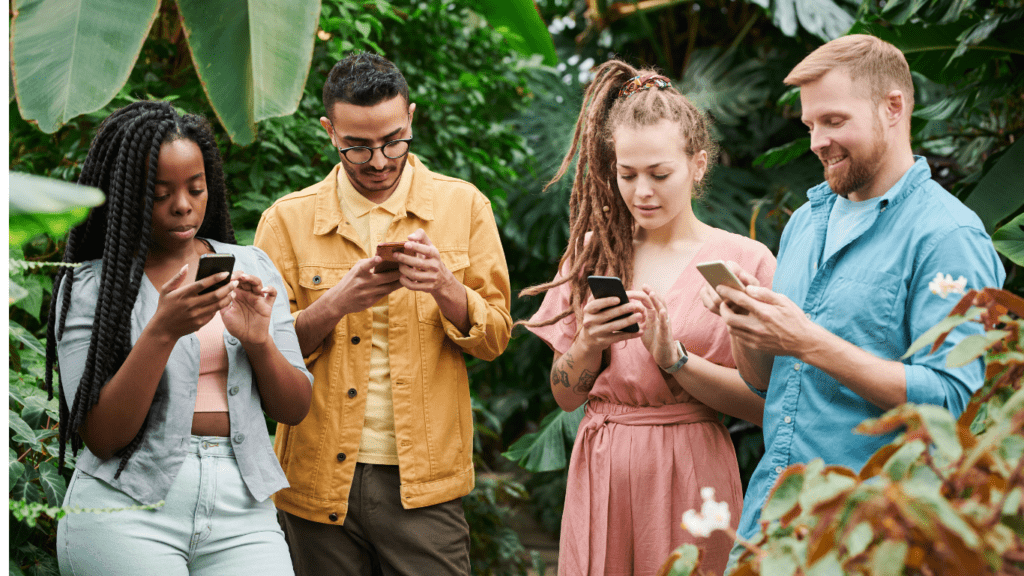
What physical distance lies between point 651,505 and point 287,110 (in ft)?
4.27

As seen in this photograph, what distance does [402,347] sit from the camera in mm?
2322

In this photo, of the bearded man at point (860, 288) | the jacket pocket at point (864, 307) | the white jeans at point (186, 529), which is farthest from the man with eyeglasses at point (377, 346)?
the jacket pocket at point (864, 307)

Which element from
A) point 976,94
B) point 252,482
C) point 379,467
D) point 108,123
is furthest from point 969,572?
point 976,94

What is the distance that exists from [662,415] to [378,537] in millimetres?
840

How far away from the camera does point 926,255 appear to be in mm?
1627

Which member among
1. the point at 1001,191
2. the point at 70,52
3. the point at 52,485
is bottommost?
the point at 52,485

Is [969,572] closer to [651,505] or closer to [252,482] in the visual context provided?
[651,505]

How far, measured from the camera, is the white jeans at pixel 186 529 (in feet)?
5.58

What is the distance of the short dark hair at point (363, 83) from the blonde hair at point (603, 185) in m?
0.52

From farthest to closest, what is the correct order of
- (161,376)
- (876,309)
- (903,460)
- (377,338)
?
(377,338)
(161,376)
(876,309)
(903,460)

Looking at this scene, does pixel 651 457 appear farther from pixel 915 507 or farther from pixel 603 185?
pixel 915 507

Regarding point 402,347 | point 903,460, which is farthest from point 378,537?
point 903,460

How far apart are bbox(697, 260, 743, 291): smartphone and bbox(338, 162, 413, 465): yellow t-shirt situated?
37.7 inches

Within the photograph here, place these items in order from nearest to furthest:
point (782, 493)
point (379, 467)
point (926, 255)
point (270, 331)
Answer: point (782, 493)
point (926, 255)
point (270, 331)
point (379, 467)
